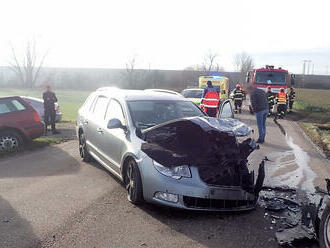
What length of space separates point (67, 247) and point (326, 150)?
802cm

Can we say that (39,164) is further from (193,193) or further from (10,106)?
(193,193)

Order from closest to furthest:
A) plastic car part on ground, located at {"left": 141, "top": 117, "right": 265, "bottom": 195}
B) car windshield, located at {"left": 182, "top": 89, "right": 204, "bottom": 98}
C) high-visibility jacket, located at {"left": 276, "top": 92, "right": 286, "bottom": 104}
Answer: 1. plastic car part on ground, located at {"left": 141, "top": 117, "right": 265, "bottom": 195}
2. car windshield, located at {"left": 182, "top": 89, "right": 204, "bottom": 98}
3. high-visibility jacket, located at {"left": 276, "top": 92, "right": 286, "bottom": 104}

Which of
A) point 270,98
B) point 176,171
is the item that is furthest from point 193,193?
point 270,98

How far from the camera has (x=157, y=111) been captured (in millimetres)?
5914

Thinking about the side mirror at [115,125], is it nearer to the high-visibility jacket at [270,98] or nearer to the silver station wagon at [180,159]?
the silver station wagon at [180,159]

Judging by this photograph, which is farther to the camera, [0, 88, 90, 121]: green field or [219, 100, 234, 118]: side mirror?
[0, 88, 90, 121]: green field

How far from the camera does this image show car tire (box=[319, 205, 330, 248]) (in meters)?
3.27

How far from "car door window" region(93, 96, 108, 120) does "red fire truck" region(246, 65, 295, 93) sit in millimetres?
13897

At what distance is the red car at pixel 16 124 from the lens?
8.60m

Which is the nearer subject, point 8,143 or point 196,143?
point 196,143

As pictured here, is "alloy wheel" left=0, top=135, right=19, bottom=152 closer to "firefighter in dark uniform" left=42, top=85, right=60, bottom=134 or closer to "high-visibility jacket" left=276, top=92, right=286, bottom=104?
"firefighter in dark uniform" left=42, top=85, right=60, bottom=134

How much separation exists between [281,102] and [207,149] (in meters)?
14.2

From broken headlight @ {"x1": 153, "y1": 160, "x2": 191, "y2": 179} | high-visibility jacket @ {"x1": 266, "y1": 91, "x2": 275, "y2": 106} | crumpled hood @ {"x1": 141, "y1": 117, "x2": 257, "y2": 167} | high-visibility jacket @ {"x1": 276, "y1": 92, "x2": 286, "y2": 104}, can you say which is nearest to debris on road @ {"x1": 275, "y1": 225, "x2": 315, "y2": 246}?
crumpled hood @ {"x1": 141, "y1": 117, "x2": 257, "y2": 167}

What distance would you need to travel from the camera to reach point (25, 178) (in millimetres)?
6215
